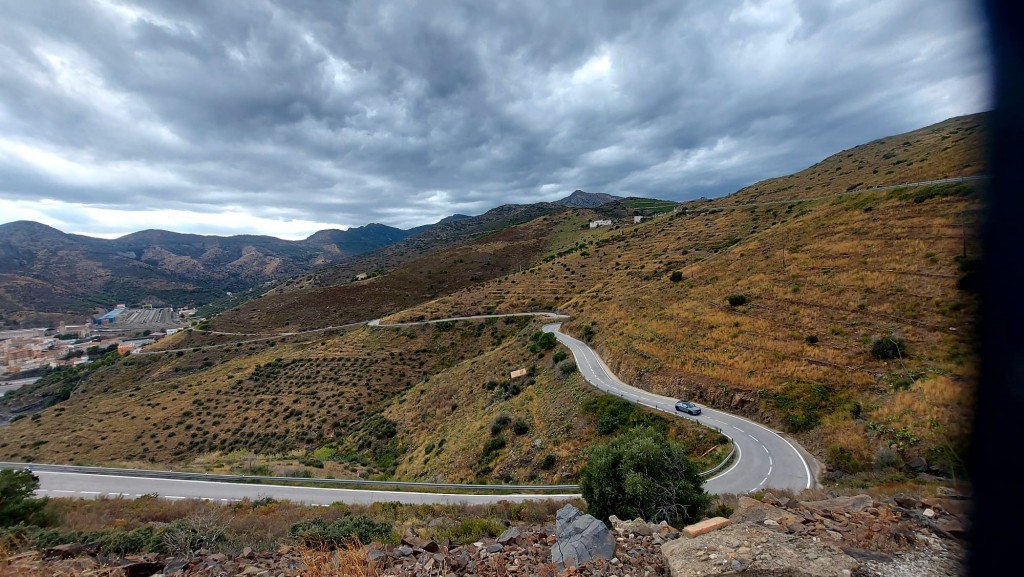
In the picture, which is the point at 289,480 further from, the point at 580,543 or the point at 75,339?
the point at 75,339

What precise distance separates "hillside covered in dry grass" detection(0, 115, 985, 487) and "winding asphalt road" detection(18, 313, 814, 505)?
111 centimetres

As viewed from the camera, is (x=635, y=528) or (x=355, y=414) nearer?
(x=635, y=528)

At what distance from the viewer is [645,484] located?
811 cm

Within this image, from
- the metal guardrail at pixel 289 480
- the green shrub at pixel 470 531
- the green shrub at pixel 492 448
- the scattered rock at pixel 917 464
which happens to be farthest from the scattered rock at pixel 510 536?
the green shrub at pixel 492 448

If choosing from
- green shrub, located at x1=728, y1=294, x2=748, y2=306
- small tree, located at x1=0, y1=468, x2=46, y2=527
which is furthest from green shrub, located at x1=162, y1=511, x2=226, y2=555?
green shrub, located at x1=728, y1=294, x2=748, y2=306

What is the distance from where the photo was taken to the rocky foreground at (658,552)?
13.9ft

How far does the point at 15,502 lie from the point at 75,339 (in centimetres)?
18155

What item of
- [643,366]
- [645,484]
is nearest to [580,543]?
[645,484]

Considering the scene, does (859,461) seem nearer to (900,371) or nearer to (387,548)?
(900,371)

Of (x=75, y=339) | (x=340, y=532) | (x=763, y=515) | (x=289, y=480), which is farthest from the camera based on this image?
(x=75, y=339)

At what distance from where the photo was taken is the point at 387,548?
6.40 m

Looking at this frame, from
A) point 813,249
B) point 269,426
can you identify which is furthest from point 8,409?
point 813,249

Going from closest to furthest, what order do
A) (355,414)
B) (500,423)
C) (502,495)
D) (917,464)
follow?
(917,464)
(502,495)
(500,423)
(355,414)

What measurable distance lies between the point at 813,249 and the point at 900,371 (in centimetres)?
1842
